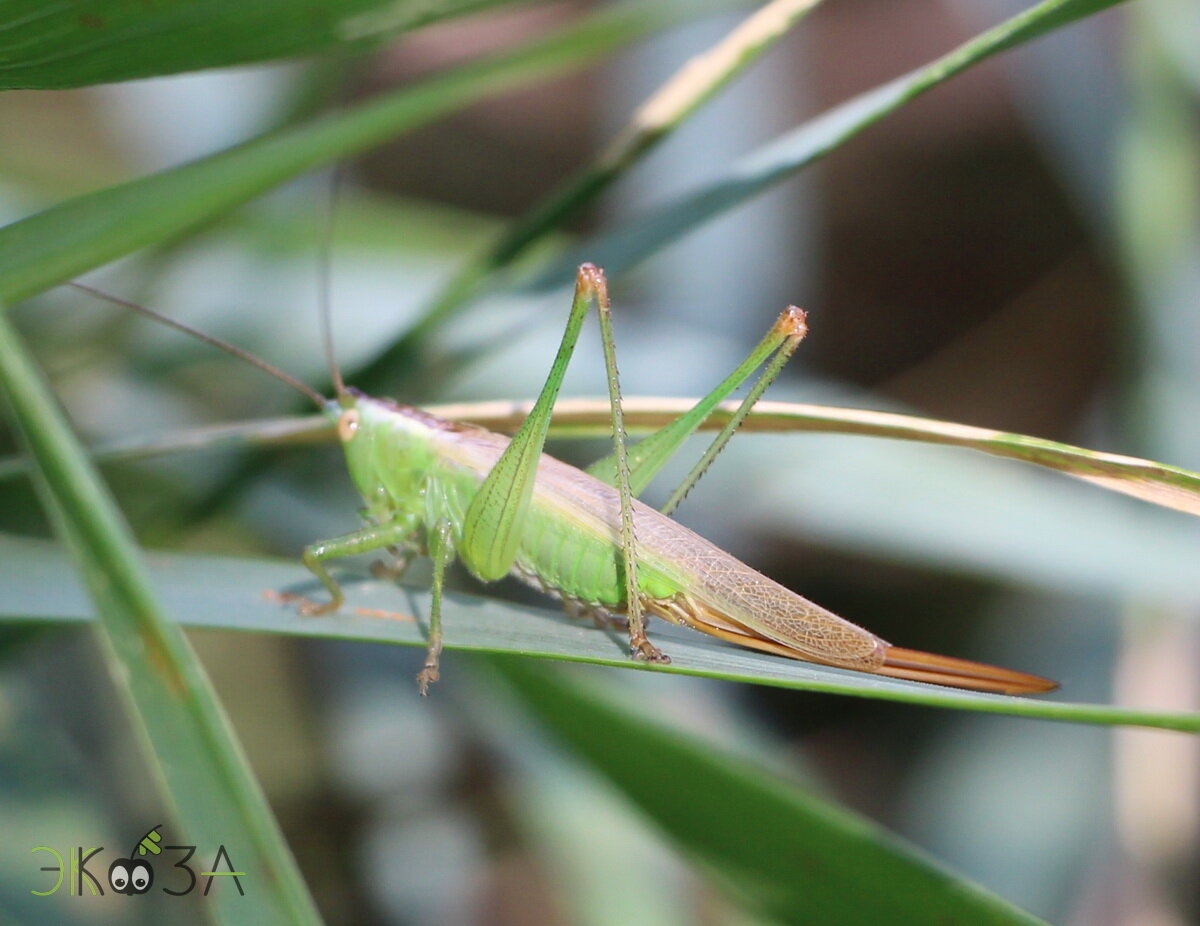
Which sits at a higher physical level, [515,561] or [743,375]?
[743,375]

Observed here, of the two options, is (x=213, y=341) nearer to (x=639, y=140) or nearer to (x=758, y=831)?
(x=639, y=140)

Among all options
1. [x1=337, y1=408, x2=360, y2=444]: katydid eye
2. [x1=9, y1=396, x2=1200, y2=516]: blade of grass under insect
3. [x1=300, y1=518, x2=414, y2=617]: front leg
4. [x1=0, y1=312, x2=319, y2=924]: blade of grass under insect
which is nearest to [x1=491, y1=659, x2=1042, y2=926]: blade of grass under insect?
[x1=300, y1=518, x2=414, y2=617]: front leg

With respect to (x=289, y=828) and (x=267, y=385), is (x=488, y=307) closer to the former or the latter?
(x=267, y=385)

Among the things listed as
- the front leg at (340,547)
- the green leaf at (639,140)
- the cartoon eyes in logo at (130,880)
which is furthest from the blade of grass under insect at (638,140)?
the cartoon eyes in logo at (130,880)

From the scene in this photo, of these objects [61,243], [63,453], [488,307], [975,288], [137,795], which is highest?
[975,288]

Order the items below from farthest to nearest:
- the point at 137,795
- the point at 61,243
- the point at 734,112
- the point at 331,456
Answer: the point at 734,112
the point at 331,456
the point at 137,795
the point at 61,243

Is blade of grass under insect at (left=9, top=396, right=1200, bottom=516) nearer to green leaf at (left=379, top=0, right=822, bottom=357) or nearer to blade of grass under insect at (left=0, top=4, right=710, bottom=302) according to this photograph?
green leaf at (left=379, top=0, right=822, bottom=357)

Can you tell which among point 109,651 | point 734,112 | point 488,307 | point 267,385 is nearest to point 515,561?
point 488,307
